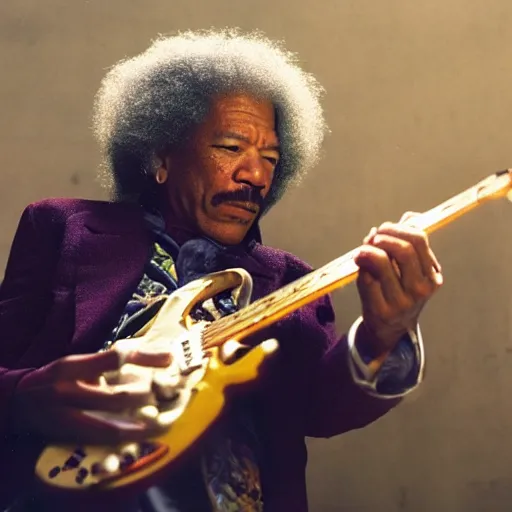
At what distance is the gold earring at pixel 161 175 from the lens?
0.96 meters

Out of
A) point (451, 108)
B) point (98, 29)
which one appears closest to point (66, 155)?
point (98, 29)

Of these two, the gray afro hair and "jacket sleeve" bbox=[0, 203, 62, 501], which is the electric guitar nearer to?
"jacket sleeve" bbox=[0, 203, 62, 501]

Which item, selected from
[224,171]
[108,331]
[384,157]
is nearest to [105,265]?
[108,331]

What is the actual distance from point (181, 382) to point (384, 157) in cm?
52

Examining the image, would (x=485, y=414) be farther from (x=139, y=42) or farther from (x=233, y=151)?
(x=139, y=42)

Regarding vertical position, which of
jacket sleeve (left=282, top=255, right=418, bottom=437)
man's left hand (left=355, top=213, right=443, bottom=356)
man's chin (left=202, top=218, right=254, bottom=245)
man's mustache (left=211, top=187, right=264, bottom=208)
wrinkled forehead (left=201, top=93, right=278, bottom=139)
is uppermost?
wrinkled forehead (left=201, top=93, right=278, bottom=139)

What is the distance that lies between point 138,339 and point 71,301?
4.5 inches

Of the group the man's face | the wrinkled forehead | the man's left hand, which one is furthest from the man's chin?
the man's left hand

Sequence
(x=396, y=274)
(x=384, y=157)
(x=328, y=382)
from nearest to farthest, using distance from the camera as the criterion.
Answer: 1. (x=396, y=274)
2. (x=328, y=382)
3. (x=384, y=157)

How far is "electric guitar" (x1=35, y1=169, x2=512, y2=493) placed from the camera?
30.9 inches

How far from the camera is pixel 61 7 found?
119cm

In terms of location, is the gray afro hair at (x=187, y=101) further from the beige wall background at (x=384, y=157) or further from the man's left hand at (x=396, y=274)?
the man's left hand at (x=396, y=274)

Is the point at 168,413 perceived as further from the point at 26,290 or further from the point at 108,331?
the point at 26,290

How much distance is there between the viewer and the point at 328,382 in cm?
87
